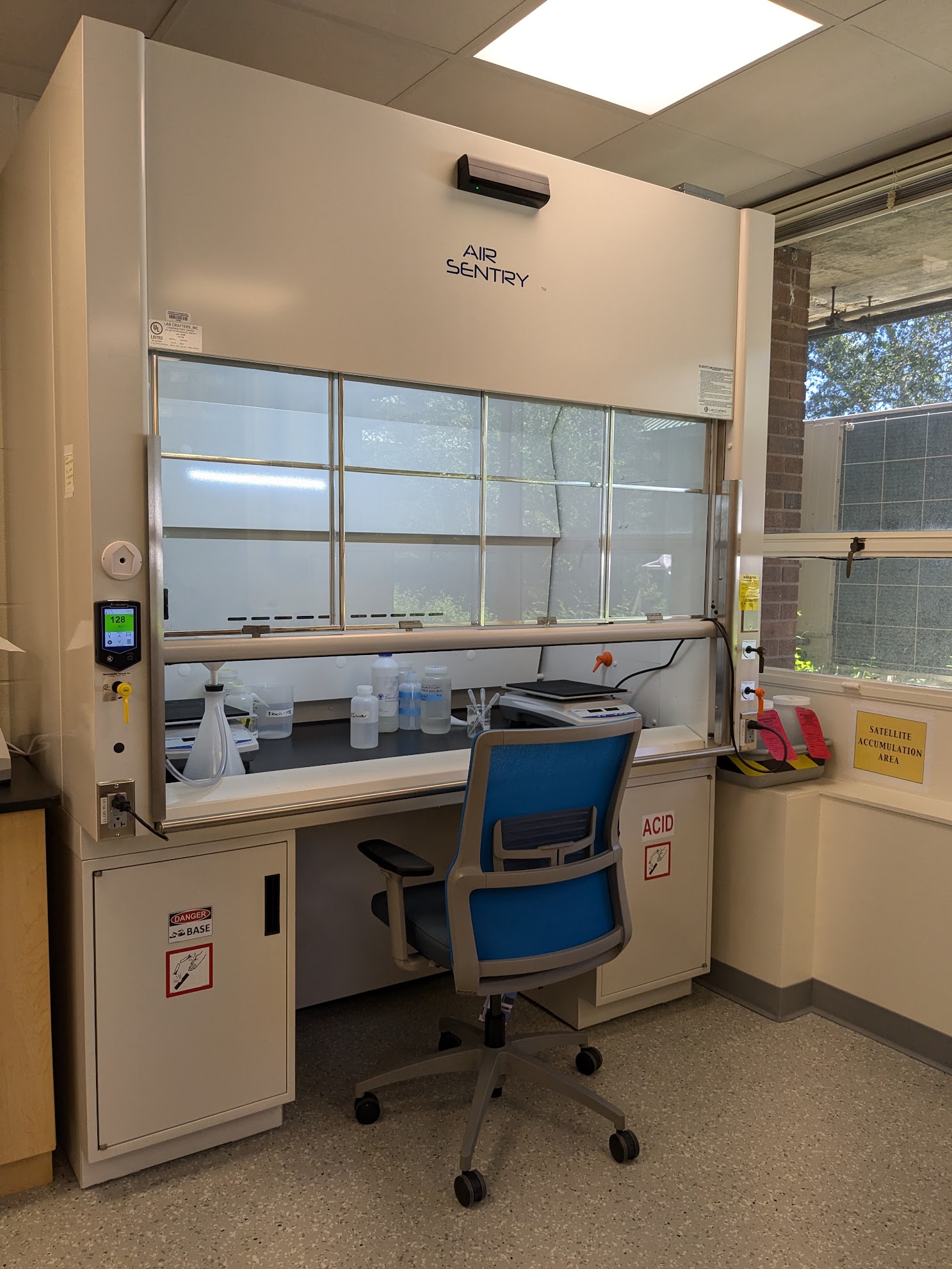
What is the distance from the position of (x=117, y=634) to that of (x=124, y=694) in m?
0.12

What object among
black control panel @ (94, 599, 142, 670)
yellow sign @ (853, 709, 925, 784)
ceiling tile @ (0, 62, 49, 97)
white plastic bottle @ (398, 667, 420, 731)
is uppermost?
ceiling tile @ (0, 62, 49, 97)

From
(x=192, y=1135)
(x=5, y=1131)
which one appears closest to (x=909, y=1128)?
(x=192, y=1135)

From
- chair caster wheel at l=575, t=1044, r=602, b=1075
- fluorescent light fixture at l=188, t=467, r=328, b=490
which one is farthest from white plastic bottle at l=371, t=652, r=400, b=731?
chair caster wheel at l=575, t=1044, r=602, b=1075

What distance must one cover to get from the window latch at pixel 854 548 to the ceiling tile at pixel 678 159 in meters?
1.38

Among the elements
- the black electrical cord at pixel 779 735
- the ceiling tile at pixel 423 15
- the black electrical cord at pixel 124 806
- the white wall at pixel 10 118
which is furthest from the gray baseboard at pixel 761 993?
the white wall at pixel 10 118

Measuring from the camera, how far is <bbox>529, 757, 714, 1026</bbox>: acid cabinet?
2664 millimetres

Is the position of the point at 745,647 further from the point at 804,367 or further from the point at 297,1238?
the point at 297,1238

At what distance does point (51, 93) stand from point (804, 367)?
2.73 m

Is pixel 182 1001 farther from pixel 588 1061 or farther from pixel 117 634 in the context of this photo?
pixel 588 1061

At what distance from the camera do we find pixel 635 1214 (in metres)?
1.95

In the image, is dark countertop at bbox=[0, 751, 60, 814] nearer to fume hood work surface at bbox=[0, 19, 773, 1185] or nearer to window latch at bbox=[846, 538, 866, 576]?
fume hood work surface at bbox=[0, 19, 773, 1185]

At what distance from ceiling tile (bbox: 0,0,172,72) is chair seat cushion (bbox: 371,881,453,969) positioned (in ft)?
7.67

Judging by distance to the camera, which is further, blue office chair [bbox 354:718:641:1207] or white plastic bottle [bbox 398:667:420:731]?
white plastic bottle [bbox 398:667:420:731]

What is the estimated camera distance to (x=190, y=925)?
2020mm
